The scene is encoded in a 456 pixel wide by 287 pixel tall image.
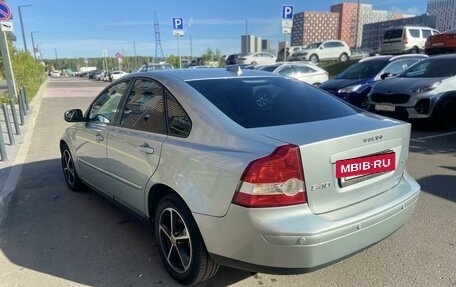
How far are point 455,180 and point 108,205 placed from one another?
4.49m

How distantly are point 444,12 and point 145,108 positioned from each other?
59.9m

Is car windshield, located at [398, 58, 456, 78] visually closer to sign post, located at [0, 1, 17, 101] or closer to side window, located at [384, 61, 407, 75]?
side window, located at [384, 61, 407, 75]

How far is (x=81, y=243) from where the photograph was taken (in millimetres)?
3834

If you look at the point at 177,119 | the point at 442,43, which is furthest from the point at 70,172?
the point at 442,43

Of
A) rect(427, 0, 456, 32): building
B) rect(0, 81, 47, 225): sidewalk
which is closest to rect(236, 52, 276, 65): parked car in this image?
rect(0, 81, 47, 225): sidewalk

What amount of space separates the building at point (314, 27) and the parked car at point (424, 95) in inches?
2163

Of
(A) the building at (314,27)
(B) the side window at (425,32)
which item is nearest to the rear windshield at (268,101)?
(B) the side window at (425,32)

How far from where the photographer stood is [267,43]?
60.8 metres

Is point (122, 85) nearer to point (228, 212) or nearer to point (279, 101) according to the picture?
point (279, 101)

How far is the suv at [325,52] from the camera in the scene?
28703 mm

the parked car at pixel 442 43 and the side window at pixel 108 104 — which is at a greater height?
the parked car at pixel 442 43

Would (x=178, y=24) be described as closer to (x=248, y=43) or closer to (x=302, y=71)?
(x=302, y=71)

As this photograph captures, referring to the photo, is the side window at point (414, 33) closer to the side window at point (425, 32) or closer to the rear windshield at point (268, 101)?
the side window at point (425, 32)

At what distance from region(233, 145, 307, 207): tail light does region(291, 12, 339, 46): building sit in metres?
62.4
